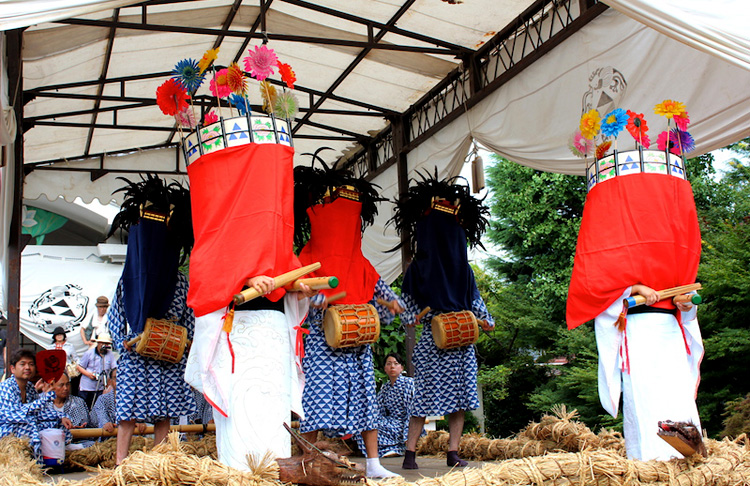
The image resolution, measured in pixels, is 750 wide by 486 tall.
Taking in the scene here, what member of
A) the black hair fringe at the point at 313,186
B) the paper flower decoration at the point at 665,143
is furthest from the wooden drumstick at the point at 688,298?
the black hair fringe at the point at 313,186

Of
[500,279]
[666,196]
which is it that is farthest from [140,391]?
[500,279]

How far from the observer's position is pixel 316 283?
319 centimetres

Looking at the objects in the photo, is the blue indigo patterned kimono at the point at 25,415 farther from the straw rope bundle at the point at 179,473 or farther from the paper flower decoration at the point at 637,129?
the paper flower decoration at the point at 637,129

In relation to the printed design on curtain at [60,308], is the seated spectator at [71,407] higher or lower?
lower

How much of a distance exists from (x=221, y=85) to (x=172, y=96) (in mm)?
290

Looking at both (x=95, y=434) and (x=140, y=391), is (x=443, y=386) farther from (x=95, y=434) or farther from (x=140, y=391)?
(x=95, y=434)

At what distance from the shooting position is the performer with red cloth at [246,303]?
10.3ft

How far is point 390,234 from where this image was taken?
344 inches

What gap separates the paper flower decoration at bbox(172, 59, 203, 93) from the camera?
360 centimetres

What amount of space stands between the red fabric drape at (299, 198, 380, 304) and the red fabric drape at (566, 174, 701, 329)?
4.63 feet

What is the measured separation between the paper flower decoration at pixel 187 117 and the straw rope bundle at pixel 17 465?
71.3 inches

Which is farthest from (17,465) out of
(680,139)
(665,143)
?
(680,139)

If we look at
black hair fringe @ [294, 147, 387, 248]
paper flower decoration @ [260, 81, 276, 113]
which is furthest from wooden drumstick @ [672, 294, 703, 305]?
paper flower decoration @ [260, 81, 276, 113]

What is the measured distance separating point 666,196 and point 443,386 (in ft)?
7.12
